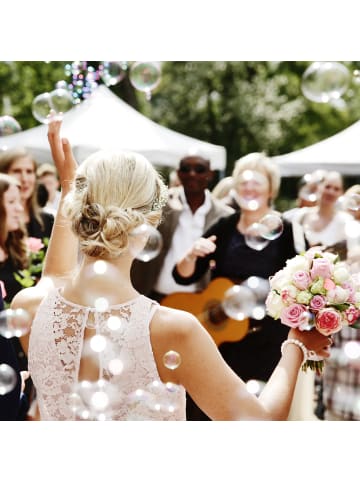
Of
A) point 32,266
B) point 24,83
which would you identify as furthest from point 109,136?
point 24,83

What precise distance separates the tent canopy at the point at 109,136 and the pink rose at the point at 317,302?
381cm

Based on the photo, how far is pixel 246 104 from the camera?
13594mm

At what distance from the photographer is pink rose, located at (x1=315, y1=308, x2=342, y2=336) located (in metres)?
2.05

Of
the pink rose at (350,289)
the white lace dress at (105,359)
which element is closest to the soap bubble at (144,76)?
the pink rose at (350,289)

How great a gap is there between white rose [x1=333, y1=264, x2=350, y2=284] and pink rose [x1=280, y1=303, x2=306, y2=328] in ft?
0.54

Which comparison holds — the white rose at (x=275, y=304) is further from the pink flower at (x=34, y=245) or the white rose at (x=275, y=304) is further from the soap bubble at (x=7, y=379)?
the pink flower at (x=34, y=245)

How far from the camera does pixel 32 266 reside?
4.13 m

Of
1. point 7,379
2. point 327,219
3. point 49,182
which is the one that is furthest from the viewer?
point 49,182

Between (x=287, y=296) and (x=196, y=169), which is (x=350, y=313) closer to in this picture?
(x=287, y=296)

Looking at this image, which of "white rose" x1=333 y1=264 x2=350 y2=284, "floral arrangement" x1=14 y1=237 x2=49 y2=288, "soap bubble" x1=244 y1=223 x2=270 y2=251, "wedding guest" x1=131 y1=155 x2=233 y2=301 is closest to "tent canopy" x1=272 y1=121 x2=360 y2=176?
"wedding guest" x1=131 y1=155 x2=233 y2=301

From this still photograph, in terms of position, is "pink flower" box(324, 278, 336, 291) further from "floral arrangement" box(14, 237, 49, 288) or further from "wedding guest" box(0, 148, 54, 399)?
"wedding guest" box(0, 148, 54, 399)

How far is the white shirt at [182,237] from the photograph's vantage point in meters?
4.41

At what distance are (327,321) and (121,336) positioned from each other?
62 cm

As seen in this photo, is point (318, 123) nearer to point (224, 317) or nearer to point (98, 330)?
point (224, 317)
